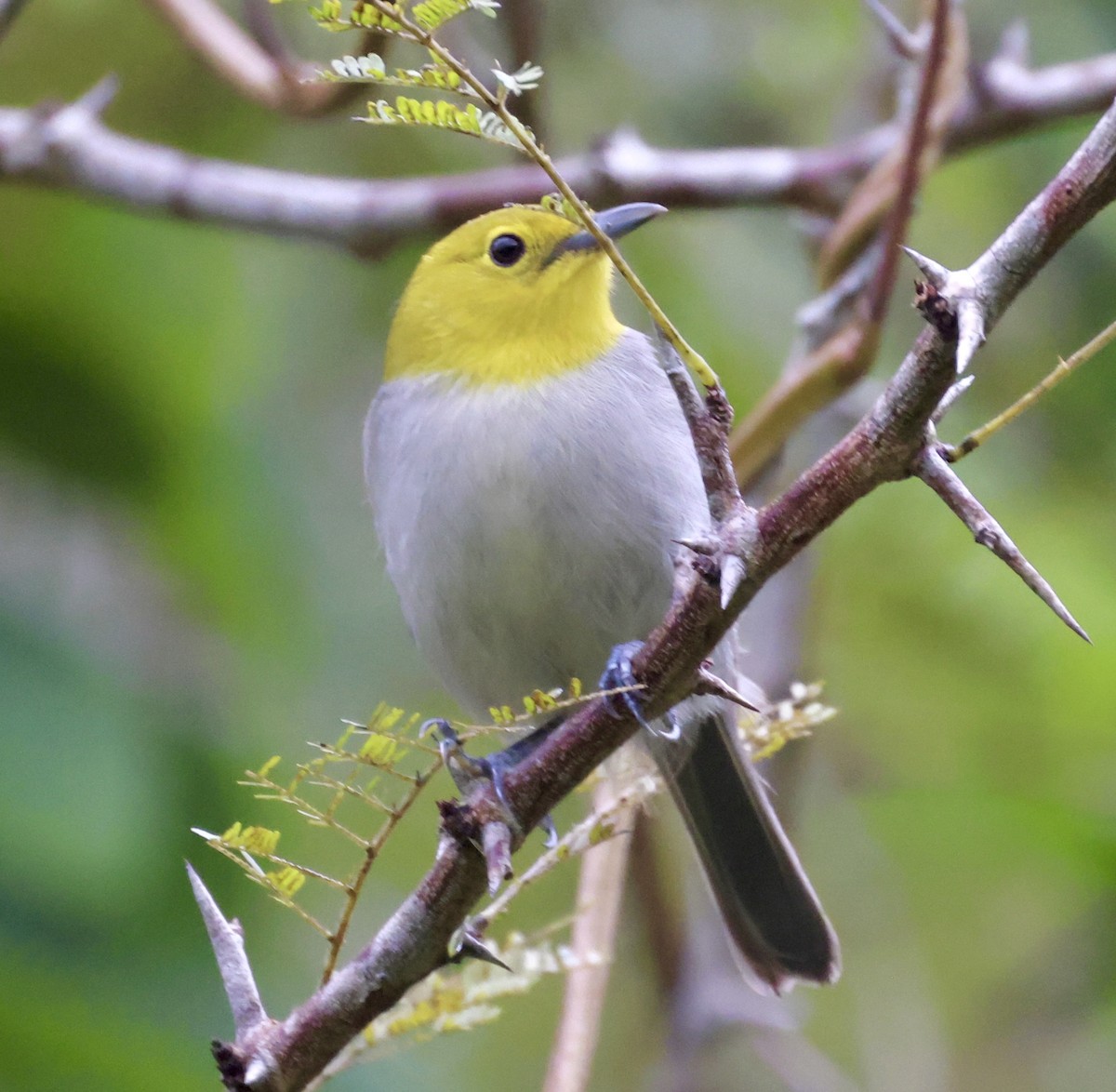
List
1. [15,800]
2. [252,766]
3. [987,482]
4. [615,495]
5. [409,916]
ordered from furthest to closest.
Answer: [987,482] < [252,766] < [15,800] < [615,495] < [409,916]

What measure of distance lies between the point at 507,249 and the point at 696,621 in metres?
2.20

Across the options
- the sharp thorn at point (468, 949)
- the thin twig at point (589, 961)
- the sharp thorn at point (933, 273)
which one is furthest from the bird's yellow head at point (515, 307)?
the sharp thorn at point (933, 273)

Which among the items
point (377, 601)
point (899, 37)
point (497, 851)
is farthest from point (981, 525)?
point (377, 601)

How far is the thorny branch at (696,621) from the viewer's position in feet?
4.36

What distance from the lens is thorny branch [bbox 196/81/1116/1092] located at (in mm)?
1329

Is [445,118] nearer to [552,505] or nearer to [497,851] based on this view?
[497,851]

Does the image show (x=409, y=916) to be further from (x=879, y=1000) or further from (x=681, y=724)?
(x=879, y=1000)

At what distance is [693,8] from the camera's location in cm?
564

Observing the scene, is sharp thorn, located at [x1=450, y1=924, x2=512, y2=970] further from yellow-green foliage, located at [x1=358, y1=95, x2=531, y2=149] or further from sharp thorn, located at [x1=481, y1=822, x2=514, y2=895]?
yellow-green foliage, located at [x1=358, y1=95, x2=531, y2=149]

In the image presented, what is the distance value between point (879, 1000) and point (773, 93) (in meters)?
3.35

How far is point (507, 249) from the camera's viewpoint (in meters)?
3.64

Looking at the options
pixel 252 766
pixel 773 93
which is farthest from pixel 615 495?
pixel 773 93

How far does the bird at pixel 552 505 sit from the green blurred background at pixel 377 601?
76 cm

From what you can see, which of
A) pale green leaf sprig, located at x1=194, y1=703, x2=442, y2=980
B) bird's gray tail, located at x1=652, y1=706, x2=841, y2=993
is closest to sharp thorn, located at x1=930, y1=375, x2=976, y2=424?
pale green leaf sprig, located at x1=194, y1=703, x2=442, y2=980
